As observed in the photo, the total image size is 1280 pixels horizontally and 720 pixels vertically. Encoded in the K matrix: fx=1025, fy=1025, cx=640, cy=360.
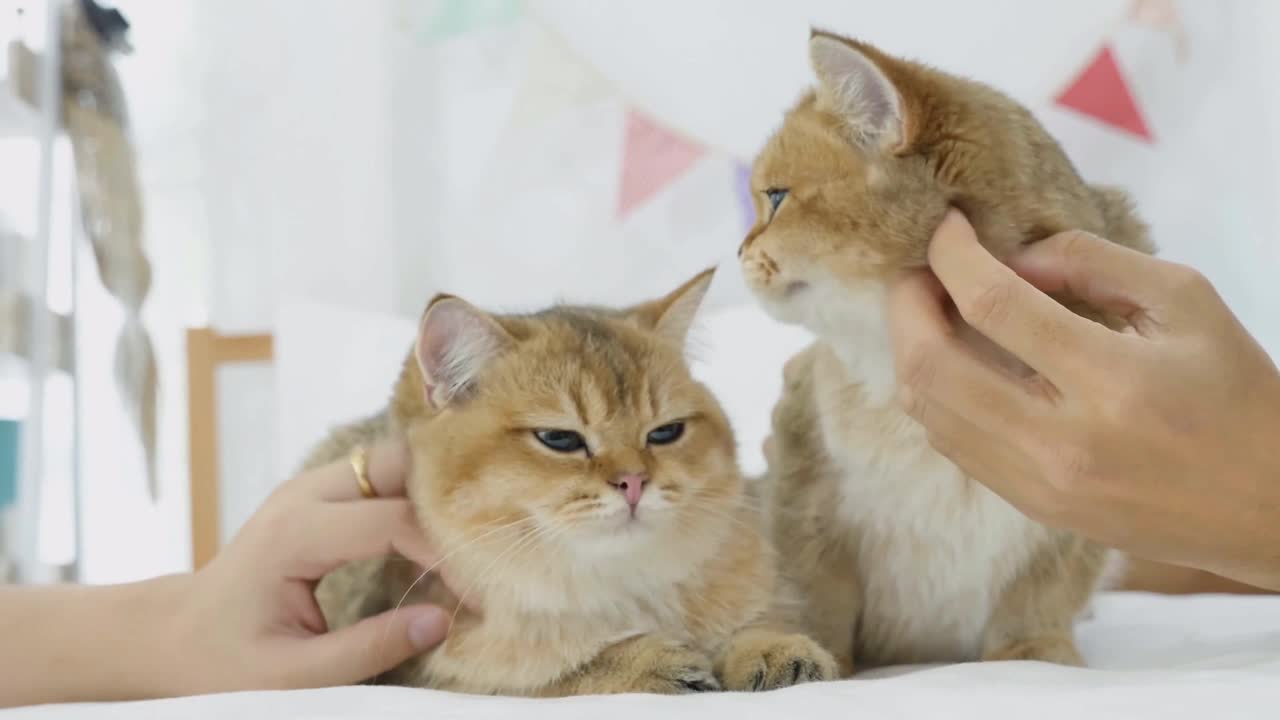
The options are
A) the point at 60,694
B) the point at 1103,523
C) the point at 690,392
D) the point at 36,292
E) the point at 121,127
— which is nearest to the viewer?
the point at 1103,523

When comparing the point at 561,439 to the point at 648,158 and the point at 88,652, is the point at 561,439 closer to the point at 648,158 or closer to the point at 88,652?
the point at 88,652

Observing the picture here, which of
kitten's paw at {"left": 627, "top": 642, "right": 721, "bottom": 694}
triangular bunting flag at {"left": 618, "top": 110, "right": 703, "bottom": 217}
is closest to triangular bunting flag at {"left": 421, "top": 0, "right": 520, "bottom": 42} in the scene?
triangular bunting flag at {"left": 618, "top": 110, "right": 703, "bottom": 217}

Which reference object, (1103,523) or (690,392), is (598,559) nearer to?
(690,392)

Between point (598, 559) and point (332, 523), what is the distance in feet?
0.97

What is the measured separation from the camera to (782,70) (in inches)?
99.0

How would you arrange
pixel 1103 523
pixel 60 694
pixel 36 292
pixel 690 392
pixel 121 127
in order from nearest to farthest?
pixel 1103 523 → pixel 60 694 → pixel 690 392 → pixel 36 292 → pixel 121 127

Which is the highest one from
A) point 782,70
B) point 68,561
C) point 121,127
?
point 782,70

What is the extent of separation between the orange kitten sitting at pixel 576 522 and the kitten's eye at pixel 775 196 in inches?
9.2

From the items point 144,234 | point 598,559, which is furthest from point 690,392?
point 144,234

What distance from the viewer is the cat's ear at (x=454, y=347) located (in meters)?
1.17

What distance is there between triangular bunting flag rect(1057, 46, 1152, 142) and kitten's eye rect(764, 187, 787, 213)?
151 cm

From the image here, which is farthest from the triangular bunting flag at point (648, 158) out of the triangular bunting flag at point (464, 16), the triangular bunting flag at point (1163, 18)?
the triangular bunting flag at point (1163, 18)

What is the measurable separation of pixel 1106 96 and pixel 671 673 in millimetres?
1995

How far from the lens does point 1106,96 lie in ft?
7.99
